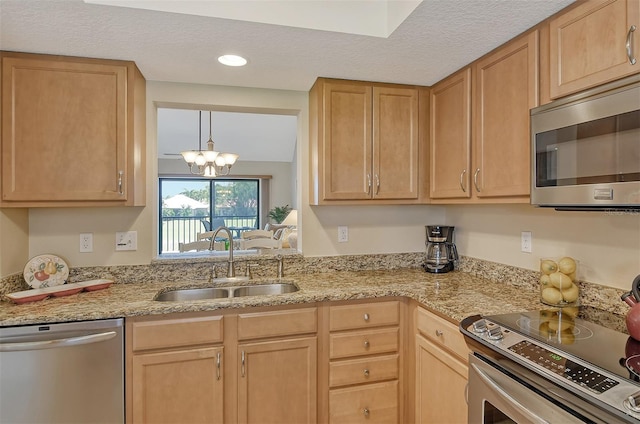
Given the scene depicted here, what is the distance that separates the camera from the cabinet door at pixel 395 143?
227cm

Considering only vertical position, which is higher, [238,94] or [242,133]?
[242,133]

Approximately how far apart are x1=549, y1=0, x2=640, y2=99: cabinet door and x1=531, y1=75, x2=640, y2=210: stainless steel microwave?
0.27 feet

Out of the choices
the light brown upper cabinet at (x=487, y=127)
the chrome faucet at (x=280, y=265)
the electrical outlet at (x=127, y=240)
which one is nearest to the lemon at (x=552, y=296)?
the light brown upper cabinet at (x=487, y=127)

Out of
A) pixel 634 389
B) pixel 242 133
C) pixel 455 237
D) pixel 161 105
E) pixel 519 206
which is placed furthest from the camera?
pixel 242 133

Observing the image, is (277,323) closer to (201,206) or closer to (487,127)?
(487,127)

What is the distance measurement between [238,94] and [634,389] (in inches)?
90.0

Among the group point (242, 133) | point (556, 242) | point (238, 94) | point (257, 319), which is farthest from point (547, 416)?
point (242, 133)

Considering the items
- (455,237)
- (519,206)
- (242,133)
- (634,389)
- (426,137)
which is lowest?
(634,389)

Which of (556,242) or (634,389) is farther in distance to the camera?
(556,242)

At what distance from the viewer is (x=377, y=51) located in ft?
5.95

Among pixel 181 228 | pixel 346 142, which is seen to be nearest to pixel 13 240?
pixel 346 142

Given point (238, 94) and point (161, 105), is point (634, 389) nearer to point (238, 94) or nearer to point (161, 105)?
point (238, 94)

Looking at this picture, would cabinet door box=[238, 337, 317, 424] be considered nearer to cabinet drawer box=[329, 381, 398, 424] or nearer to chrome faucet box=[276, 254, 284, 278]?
cabinet drawer box=[329, 381, 398, 424]

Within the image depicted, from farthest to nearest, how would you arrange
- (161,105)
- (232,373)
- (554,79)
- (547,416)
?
1. (161,105)
2. (232,373)
3. (554,79)
4. (547,416)
